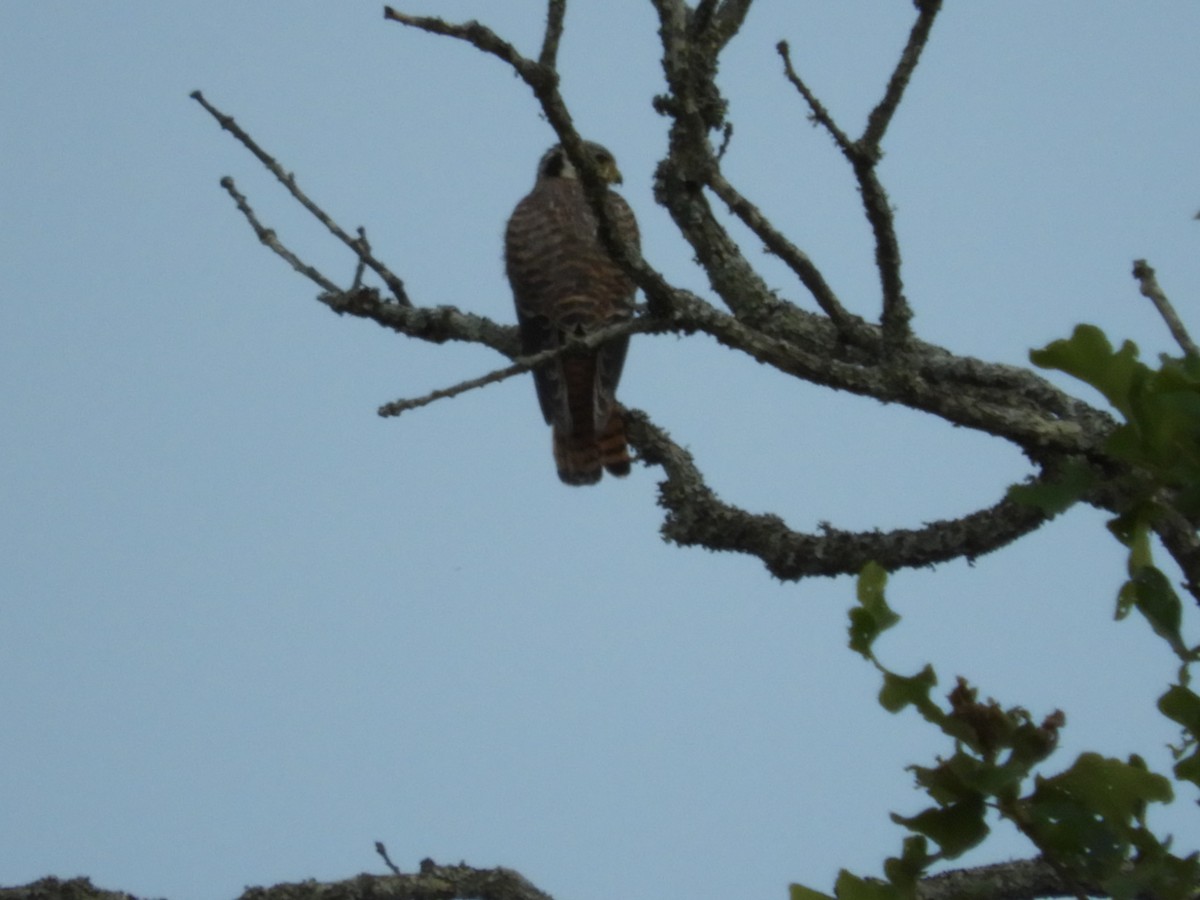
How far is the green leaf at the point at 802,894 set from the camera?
5.55 feet

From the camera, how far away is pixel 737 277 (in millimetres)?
3773

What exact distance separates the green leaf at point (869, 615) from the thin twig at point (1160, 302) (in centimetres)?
78

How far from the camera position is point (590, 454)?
640cm

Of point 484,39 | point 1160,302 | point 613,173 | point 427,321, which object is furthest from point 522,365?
point 613,173

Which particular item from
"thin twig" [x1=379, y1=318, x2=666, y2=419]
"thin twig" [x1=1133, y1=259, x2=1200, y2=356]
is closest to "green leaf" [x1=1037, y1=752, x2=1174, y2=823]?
"thin twig" [x1=1133, y1=259, x2=1200, y2=356]

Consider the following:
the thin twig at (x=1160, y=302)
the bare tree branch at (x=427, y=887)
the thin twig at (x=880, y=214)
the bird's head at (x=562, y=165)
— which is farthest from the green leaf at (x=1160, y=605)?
the bird's head at (x=562, y=165)

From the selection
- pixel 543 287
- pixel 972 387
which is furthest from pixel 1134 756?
pixel 543 287

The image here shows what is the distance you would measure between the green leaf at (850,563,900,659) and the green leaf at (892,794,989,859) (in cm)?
18

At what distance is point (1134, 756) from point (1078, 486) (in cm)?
31

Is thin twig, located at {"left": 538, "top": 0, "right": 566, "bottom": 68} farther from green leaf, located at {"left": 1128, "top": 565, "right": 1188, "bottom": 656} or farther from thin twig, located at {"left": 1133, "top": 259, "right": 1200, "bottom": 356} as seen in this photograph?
green leaf, located at {"left": 1128, "top": 565, "right": 1188, "bottom": 656}

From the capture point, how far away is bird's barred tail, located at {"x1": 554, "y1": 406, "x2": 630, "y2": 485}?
19.8 ft

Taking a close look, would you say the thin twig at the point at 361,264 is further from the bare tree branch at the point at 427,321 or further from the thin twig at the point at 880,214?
the thin twig at the point at 880,214

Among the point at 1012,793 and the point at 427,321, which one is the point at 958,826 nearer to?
the point at 1012,793

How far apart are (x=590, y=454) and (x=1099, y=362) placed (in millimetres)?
4746
